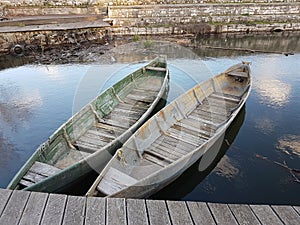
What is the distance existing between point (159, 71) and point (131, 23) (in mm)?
10767

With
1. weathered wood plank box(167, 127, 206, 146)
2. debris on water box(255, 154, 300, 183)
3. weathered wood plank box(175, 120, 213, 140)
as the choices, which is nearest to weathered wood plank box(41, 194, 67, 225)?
weathered wood plank box(167, 127, 206, 146)

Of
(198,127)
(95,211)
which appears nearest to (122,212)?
(95,211)

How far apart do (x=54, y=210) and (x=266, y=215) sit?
2.32 meters

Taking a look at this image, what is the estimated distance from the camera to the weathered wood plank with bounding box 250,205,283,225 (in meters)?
2.45

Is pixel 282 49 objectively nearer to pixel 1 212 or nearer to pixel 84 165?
pixel 84 165

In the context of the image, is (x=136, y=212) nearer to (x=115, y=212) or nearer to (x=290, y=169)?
(x=115, y=212)

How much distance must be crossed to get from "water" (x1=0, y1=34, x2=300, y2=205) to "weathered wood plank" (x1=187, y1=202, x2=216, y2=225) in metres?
2.26

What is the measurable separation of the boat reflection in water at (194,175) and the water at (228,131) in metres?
0.02

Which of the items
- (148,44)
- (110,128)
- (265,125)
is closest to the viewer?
(110,128)

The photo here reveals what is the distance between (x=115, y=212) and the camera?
99.7 inches

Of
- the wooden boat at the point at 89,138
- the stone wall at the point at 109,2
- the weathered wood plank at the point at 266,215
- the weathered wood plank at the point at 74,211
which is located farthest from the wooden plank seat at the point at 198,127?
the stone wall at the point at 109,2

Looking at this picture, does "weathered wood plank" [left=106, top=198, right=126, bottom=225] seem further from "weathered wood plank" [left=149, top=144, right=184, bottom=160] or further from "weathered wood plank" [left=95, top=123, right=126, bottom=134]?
"weathered wood plank" [left=95, top=123, right=126, bottom=134]

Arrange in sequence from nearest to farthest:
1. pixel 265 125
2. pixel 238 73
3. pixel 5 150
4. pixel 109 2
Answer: pixel 5 150 → pixel 265 125 → pixel 238 73 → pixel 109 2

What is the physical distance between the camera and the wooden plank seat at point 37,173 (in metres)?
3.80
